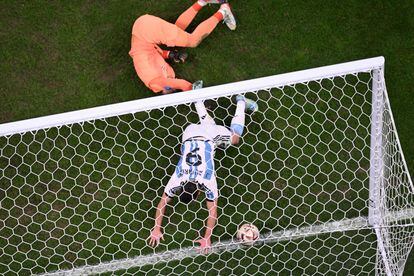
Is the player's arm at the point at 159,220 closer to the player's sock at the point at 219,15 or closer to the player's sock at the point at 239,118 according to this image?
the player's sock at the point at 239,118

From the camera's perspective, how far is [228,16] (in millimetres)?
3729

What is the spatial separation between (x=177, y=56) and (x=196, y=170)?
2.62 feet

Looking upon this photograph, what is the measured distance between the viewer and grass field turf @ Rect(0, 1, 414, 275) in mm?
3777

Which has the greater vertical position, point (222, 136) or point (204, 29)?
point (204, 29)

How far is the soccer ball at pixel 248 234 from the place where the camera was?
352 centimetres

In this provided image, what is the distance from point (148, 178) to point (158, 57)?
0.76m

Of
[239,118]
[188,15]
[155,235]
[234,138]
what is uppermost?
[188,15]

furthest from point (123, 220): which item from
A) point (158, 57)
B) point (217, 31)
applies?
point (217, 31)

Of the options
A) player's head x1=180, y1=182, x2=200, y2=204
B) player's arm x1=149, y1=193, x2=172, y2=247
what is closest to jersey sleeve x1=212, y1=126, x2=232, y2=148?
player's head x1=180, y1=182, x2=200, y2=204

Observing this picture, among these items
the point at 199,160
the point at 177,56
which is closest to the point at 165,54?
the point at 177,56

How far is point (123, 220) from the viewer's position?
12.1 feet

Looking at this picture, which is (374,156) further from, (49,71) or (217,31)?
(49,71)

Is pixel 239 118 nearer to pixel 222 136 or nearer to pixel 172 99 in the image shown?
pixel 222 136

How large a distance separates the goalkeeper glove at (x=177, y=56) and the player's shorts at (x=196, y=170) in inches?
22.9
